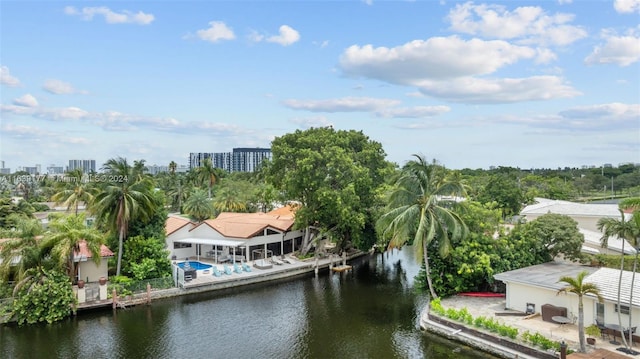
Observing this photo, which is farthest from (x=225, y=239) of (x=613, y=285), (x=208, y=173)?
(x=208, y=173)

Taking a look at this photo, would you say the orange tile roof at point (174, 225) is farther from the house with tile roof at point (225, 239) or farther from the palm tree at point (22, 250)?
the palm tree at point (22, 250)

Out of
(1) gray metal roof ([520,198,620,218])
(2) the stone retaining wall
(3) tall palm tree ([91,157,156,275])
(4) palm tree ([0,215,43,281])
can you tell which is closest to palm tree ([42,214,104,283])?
(4) palm tree ([0,215,43,281])

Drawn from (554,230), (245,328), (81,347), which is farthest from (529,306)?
(81,347)

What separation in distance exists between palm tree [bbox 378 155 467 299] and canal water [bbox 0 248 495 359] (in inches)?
177

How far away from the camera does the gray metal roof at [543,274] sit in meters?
22.0

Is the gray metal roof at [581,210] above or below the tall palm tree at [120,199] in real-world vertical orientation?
below

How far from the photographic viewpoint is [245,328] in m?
23.6

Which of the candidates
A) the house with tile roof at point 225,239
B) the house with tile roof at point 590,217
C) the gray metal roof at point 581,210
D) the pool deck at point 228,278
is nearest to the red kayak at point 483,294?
the house with tile roof at point 590,217

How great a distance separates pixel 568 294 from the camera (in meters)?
21.2

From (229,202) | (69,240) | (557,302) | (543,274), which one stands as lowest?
(557,302)

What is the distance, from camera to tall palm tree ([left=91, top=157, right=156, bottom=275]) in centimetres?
2956

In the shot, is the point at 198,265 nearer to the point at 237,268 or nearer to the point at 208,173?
the point at 237,268

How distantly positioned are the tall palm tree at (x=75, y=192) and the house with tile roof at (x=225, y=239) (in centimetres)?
823

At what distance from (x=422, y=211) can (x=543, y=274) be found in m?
7.63
